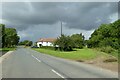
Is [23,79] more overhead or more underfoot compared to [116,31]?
more underfoot

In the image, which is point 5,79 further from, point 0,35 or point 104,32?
point 0,35

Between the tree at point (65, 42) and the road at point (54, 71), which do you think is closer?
the road at point (54, 71)

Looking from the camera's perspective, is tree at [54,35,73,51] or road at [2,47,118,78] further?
tree at [54,35,73,51]

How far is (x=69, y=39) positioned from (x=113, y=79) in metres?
59.1

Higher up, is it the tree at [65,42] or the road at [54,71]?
the tree at [65,42]

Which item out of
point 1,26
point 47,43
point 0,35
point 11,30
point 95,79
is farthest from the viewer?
point 47,43

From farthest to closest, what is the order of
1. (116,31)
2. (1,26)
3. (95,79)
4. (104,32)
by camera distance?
1. (1,26)
2. (104,32)
3. (116,31)
4. (95,79)

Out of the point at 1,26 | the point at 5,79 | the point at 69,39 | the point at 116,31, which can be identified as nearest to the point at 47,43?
the point at 1,26

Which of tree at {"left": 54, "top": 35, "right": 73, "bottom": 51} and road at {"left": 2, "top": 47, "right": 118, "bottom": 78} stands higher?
tree at {"left": 54, "top": 35, "right": 73, "bottom": 51}

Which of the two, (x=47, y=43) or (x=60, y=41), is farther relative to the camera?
(x=47, y=43)

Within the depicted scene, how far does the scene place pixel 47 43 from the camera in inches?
7756

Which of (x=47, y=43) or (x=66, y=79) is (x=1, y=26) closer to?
(x=47, y=43)

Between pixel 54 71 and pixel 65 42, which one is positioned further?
pixel 65 42

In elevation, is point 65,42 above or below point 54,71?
above
